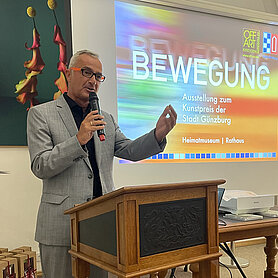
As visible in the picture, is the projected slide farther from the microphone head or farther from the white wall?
the microphone head

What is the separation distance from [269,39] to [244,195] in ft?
8.87

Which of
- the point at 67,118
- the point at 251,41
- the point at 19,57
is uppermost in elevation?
the point at 251,41

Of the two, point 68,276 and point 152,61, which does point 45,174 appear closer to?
point 68,276

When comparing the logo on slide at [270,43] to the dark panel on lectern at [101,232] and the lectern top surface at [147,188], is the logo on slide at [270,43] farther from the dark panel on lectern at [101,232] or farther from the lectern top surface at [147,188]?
the dark panel on lectern at [101,232]

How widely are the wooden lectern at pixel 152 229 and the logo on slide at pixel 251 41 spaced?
298 centimetres

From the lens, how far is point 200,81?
3.71m

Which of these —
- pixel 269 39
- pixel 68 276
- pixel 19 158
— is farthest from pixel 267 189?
pixel 68 276

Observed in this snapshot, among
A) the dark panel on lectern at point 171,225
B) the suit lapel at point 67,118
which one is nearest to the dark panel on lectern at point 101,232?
the dark panel on lectern at point 171,225

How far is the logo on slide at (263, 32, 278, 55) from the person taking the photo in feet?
13.5

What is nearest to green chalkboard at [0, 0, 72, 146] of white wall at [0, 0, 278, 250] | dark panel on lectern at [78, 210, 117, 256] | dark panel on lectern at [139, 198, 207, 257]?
white wall at [0, 0, 278, 250]

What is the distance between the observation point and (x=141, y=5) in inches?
134

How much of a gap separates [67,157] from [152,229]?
1.59ft

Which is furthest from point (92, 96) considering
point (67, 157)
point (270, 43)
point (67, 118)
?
point (270, 43)

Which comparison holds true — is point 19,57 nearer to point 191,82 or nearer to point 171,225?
point 191,82
